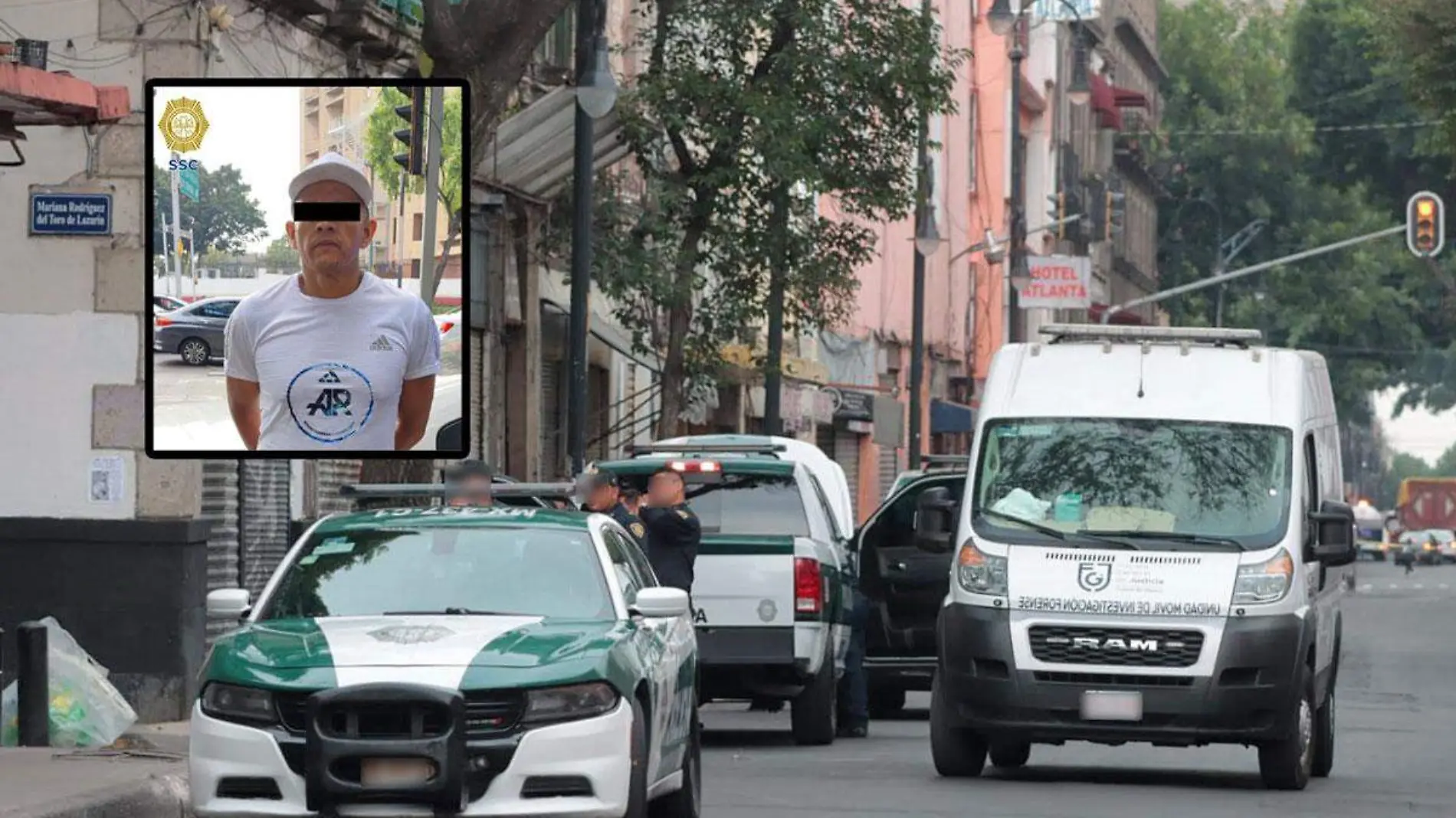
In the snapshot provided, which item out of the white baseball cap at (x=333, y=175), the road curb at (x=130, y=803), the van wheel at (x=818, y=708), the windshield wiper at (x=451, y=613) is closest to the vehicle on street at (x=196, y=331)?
the white baseball cap at (x=333, y=175)

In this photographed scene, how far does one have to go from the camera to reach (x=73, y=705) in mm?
16078

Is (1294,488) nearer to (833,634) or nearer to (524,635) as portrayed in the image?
(833,634)

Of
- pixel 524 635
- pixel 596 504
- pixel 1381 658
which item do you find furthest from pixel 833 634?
pixel 1381 658

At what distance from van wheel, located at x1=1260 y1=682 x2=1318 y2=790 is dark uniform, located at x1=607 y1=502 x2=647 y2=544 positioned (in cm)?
350

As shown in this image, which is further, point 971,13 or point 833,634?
point 971,13

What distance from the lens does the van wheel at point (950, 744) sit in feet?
50.9

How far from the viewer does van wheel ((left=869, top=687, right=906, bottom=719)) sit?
73.7 feet

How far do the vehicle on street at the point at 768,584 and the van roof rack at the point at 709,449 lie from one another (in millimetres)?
1549

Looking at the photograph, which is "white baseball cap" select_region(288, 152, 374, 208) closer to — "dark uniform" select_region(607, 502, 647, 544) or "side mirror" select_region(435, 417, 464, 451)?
"side mirror" select_region(435, 417, 464, 451)

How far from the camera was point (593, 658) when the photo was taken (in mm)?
10859

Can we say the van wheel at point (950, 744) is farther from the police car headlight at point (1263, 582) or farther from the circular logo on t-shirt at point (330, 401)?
the circular logo on t-shirt at point (330, 401)

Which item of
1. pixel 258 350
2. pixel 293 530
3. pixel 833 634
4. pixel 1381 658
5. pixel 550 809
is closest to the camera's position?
pixel 550 809

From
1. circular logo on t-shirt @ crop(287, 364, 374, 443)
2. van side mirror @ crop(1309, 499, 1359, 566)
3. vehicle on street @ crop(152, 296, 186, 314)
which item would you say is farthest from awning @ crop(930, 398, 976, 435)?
circular logo on t-shirt @ crop(287, 364, 374, 443)

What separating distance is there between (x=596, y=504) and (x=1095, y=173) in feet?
211
